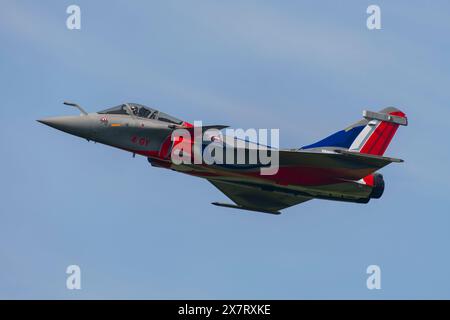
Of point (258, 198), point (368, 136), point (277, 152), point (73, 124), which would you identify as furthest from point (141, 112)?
point (368, 136)

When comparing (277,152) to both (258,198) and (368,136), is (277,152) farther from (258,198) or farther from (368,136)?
(258,198)

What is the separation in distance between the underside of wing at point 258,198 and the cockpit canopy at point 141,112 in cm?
436

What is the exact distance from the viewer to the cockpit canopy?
119ft

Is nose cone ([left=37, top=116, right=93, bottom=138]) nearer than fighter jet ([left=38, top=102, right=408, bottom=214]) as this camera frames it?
Yes

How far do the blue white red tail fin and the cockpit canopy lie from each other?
576cm

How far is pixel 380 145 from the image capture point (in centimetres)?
3912

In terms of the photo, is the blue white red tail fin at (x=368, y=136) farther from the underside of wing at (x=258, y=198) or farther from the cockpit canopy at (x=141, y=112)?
the cockpit canopy at (x=141, y=112)

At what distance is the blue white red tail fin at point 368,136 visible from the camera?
127 feet

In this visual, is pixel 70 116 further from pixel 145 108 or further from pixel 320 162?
pixel 320 162

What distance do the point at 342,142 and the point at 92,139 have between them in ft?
32.2

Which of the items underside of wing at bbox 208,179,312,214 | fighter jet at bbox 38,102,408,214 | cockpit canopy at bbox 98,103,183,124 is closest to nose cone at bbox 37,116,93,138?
fighter jet at bbox 38,102,408,214

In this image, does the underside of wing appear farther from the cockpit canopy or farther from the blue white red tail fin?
the cockpit canopy

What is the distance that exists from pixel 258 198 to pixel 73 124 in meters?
9.24

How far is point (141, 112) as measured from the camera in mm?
36469
